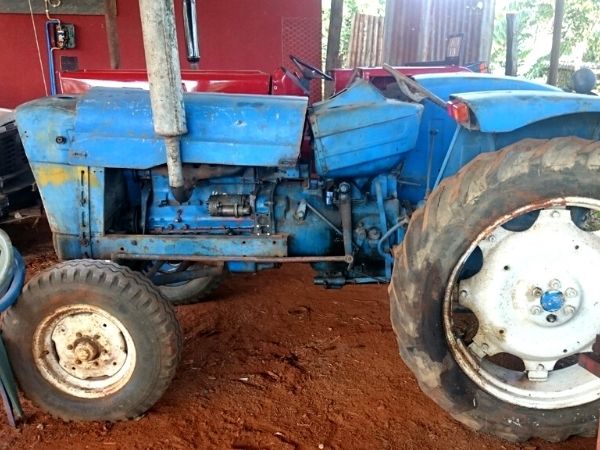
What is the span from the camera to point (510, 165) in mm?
2137

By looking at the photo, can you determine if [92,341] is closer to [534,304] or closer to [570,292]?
[534,304]

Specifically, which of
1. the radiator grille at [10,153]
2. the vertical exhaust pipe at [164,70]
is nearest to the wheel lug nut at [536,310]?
the vertical exhaust pipe at [164,70]

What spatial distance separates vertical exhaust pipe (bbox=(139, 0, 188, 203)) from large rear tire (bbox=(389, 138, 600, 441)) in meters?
1.09

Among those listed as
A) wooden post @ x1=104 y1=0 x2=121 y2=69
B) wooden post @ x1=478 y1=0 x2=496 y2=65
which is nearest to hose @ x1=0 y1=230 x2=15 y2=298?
wooden post @ x1=104 y1=0 x2=121 y2=69

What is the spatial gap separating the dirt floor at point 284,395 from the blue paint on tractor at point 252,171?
0.57m

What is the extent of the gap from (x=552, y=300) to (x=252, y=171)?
1512 millimetres

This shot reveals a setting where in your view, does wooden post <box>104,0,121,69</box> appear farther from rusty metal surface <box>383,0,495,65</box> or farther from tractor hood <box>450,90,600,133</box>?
tractor hood <box>450,90,600,133</box>

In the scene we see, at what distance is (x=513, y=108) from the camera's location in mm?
2344

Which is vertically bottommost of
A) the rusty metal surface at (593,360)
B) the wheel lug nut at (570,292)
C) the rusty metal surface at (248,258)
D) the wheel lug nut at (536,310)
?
the rusty metal surface at (593,360)

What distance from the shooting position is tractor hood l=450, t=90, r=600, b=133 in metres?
2.32

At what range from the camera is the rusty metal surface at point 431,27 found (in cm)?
871

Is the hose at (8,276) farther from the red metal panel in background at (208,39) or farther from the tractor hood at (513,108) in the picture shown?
the red metal panel in background at (208,39)

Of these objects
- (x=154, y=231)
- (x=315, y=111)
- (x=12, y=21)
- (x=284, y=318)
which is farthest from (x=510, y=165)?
(x=12, y=21)

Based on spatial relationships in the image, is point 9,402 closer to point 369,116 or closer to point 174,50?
point 174,50
